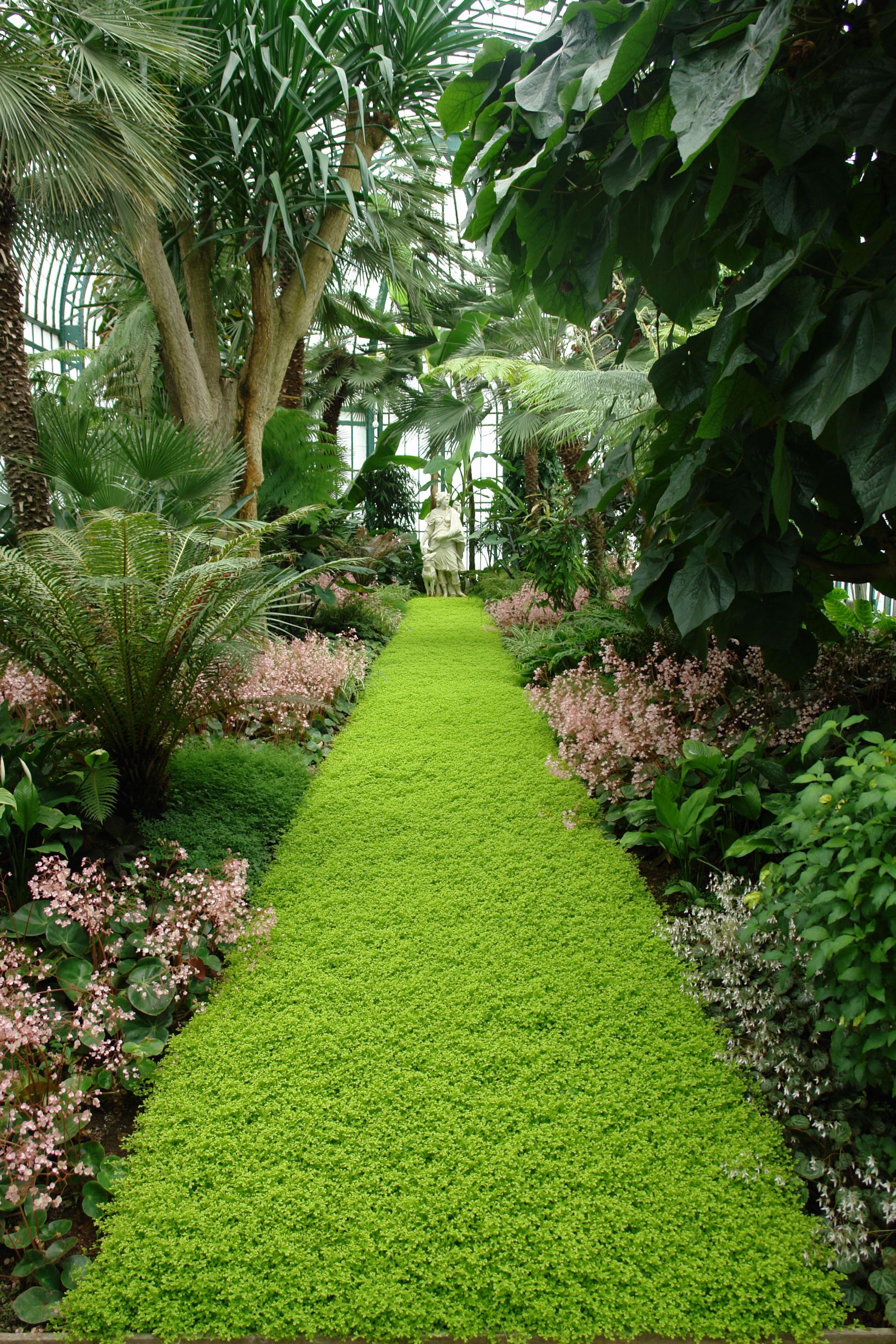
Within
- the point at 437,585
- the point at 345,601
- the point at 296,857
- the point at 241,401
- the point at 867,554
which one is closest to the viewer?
the point at 867,554

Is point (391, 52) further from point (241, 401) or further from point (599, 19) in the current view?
point (599, 19)

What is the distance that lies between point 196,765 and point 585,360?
5.04m

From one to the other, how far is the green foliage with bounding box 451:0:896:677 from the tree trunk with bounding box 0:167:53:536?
2.59 meters

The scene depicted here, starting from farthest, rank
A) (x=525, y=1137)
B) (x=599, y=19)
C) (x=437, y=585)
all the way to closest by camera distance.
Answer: (x=437, y=585)
(x=525, y=1137)
(x=599, y=19)

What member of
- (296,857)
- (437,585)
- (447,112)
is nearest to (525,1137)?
(296,857)

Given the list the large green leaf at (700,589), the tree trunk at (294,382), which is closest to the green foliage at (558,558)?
the tree trunk at (294,382)

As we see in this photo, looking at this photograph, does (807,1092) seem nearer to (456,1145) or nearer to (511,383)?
(456,1145)

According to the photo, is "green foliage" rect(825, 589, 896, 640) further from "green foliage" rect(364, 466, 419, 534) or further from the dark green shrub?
"green foliage" rect(364, 466, 419, 534)

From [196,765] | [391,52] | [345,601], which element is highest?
[391,52]

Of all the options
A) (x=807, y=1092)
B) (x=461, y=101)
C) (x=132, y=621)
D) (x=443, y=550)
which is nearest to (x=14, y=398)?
(x=132, y=621)

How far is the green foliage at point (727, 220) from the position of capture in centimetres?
128

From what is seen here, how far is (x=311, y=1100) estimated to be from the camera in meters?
1.92

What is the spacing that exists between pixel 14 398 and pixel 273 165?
8.60ft

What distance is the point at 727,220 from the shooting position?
6.15 feet
